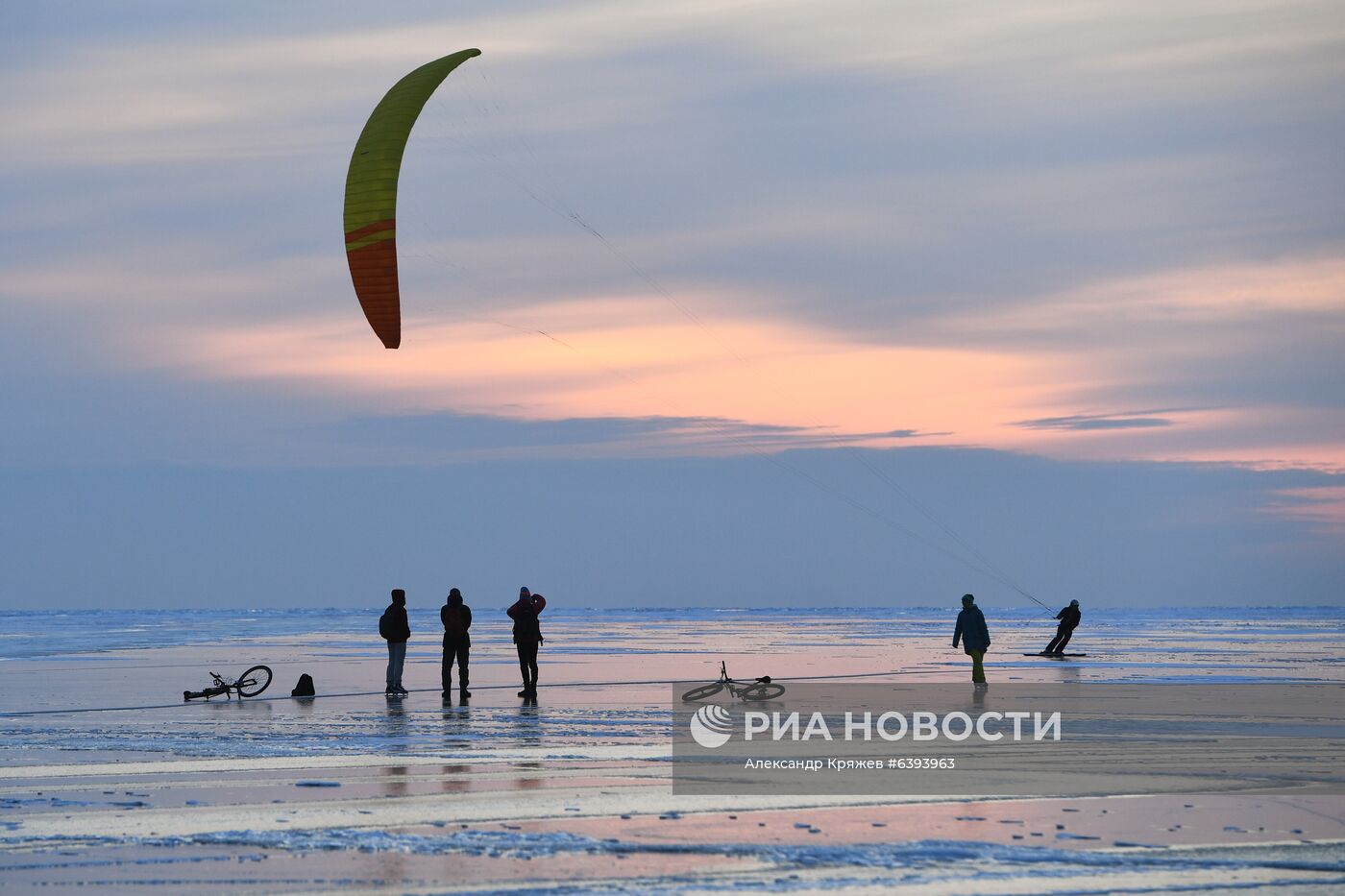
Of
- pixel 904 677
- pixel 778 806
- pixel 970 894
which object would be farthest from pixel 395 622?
pixel 970 894

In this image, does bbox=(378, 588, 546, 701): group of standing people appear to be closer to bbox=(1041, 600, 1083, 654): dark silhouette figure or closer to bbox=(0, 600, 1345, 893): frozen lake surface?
bbox=(0, 600, 1345, 893): frozen lake surface

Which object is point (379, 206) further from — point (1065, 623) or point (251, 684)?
point (1065, 623)

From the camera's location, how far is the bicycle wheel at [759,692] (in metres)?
19.8

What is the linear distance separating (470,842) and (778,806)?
2.48 metres

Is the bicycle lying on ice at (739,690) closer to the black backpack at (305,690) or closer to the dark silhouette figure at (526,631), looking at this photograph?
the dark silhouette figure at (526,631)

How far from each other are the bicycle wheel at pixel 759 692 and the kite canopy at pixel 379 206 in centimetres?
743

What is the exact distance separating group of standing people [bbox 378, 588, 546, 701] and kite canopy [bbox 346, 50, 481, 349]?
4101mm

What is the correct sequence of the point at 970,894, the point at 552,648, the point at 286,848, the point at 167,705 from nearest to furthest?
the point at 970,894 < the point at 286,848 < the point at 167,705 < the point at 552,648

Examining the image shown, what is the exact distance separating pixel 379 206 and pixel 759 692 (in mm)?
8896

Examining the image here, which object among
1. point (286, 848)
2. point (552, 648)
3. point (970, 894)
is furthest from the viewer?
point (552, 648)

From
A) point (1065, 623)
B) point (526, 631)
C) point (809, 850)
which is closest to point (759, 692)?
point (526, 631)

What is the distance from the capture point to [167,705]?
20781 mm

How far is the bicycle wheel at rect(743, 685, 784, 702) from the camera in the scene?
64.8ft

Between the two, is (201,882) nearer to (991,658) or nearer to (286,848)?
(286,848)
